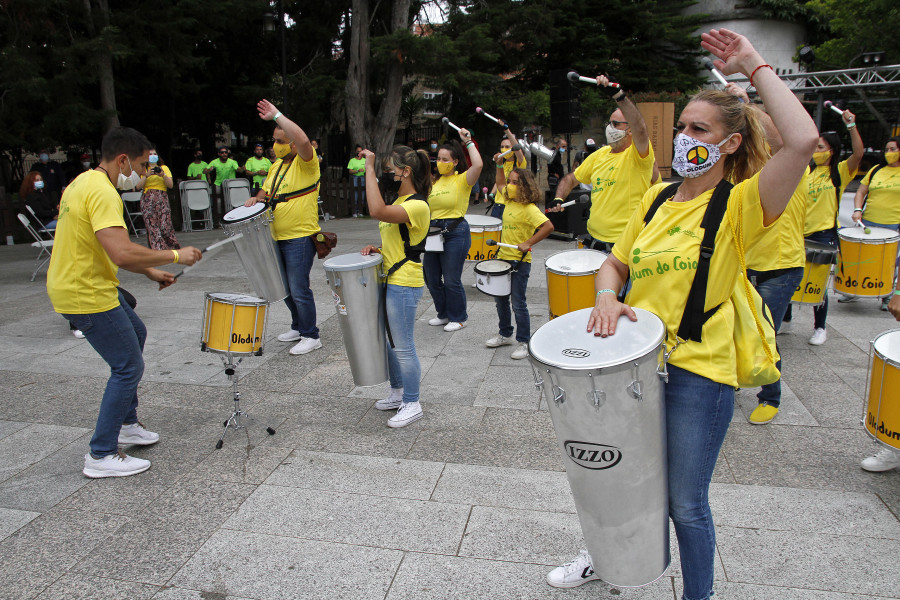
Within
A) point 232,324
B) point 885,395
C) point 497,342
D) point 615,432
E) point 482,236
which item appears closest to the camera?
point 615,432

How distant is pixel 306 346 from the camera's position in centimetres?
620

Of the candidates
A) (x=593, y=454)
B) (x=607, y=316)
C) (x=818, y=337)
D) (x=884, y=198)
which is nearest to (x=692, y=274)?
(x=607, y=316)

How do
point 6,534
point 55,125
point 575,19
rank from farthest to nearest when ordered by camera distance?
point 575,19, point 55,125, point 6,534

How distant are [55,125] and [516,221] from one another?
39.0ft

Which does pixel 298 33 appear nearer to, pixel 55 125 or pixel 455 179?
pixel 55 125

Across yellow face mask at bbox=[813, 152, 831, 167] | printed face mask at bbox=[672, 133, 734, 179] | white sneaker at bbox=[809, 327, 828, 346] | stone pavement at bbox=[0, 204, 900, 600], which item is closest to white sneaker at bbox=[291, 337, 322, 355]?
stone pavement at bbox=[0, 204, 900, 600]

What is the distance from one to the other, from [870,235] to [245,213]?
595 cm

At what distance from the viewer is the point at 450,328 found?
689 cm

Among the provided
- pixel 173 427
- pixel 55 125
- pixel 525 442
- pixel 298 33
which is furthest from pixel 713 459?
pixel 298 33

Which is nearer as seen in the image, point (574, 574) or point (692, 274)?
point (692, 274)

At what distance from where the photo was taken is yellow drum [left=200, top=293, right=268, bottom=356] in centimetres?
411

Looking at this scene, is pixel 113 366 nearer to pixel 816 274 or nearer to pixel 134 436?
pixel 134 436

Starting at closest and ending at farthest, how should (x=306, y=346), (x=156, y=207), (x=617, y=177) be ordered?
(x=617, y=177)
(x=306, y=346)
(x=156, y=207)

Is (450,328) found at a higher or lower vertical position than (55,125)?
lower
